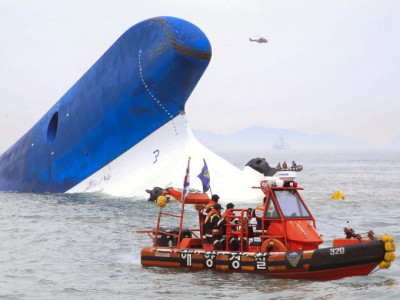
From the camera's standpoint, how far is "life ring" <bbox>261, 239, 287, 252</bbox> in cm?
1528

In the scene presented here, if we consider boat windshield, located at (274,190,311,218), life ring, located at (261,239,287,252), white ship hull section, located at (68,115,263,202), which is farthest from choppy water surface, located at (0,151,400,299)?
boat windshield, located at (274,190,311,218)

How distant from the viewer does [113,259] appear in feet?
62.0

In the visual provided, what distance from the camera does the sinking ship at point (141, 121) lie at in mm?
33344

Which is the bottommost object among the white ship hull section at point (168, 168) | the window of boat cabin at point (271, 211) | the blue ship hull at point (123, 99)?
the window of boat cabin at point (271, 211)

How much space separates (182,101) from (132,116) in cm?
287

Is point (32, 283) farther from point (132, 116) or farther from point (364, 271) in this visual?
point (132, 116)

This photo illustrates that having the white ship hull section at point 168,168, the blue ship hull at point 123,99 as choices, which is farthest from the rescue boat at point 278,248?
the blue ship hull at point 123,99

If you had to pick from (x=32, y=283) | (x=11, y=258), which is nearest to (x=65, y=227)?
(x=11, y=258)

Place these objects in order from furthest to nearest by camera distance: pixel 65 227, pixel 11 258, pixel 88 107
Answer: pixel 88 107
pixel 65 227
pixel 11 258

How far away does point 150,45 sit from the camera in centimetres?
3434

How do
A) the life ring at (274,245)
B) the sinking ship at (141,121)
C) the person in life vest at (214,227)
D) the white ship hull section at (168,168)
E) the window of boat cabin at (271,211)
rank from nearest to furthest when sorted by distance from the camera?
the life ring at (274,245)
the window of boat cabin at (271,211)
the person in life vest at (214,227)
the white ship hull section at (168,168)
the sinking ship at (141,121)

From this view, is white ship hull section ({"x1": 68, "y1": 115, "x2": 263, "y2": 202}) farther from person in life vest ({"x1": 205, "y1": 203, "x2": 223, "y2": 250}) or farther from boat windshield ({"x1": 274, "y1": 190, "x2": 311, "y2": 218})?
boat windshield ({"x1": 274, "y1": 190, "x2": 311, "y2": 218})

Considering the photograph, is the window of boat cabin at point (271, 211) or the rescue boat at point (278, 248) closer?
the rescue boat at point (278, 248)

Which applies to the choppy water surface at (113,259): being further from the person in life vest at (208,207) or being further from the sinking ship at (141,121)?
the sinking ship at (141,121)
